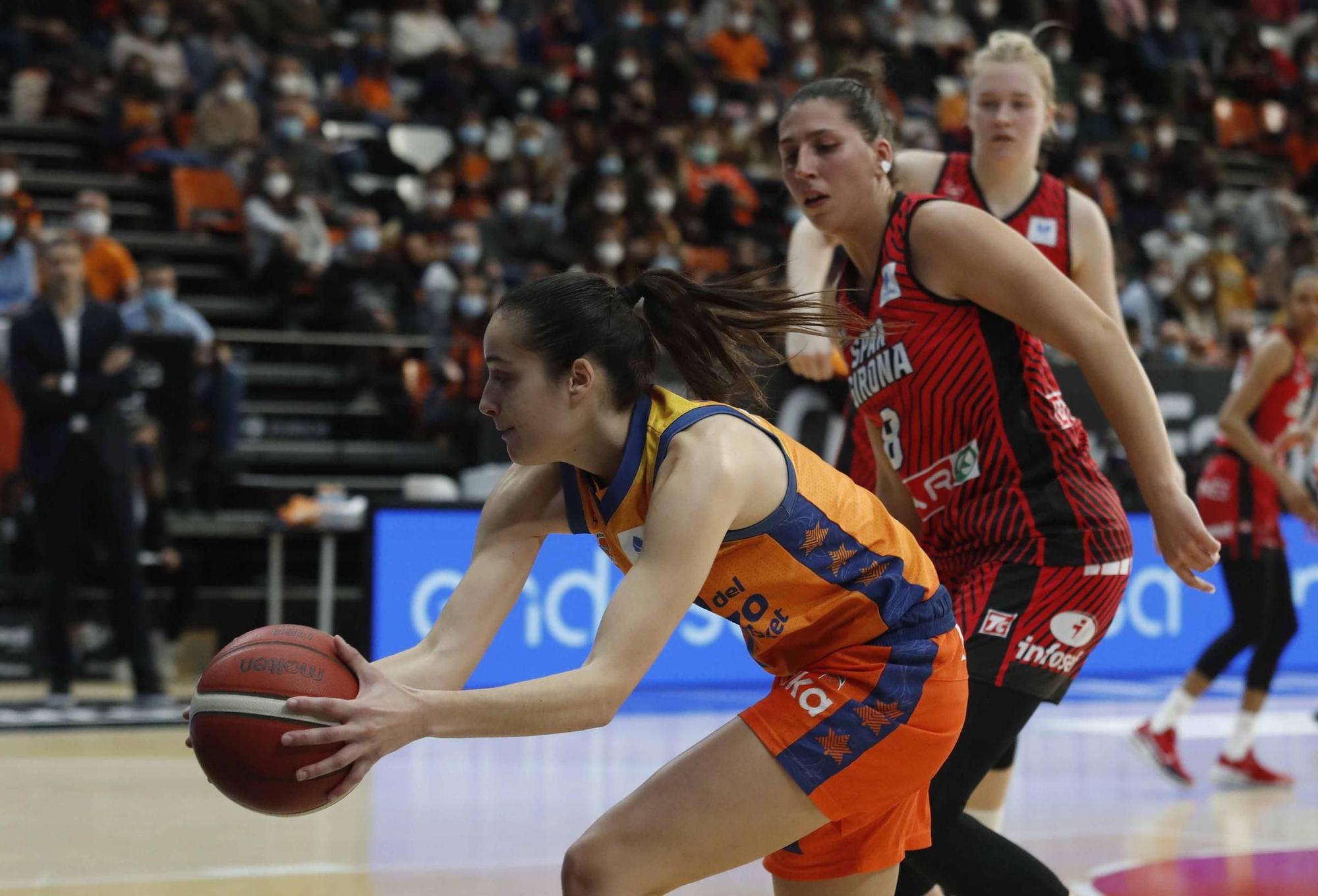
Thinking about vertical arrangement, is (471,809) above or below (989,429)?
below

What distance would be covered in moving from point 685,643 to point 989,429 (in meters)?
5.36

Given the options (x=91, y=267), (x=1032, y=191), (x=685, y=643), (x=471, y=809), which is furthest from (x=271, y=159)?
(x=1032, y=191)

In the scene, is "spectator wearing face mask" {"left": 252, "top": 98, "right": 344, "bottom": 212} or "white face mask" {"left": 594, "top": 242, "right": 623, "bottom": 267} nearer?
"spectator wearing face mask" {"left": 252, "top": 98, "right": 344, "bottom": 212}

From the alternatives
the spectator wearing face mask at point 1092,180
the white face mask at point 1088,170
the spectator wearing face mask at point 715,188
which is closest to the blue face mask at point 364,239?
the spectator wearing face mask at point 715,188

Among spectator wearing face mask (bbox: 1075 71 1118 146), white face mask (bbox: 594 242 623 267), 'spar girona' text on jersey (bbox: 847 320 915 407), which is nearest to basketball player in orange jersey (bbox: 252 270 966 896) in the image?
'spar girona' text on jersey (bbox: 847 320 915 407)

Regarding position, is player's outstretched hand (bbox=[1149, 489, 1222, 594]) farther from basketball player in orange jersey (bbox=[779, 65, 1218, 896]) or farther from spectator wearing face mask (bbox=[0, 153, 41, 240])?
spectator wearing face mask (bbox=[0, 153, 41, 240])

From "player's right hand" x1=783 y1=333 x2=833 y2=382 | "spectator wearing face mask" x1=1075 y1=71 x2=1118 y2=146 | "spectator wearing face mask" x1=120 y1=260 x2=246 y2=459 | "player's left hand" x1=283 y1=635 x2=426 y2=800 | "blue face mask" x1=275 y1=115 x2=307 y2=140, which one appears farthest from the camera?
"spectator wearing face mask" x1=1075 y1=71 x2=1118 y2=146

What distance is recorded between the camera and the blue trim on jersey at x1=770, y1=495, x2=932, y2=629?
234cm

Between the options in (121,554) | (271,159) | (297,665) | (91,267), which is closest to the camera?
(297,665)

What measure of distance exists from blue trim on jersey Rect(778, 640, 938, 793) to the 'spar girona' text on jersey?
0.66 meters

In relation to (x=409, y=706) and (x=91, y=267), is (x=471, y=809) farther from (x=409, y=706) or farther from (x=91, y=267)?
(x=91, y=267)

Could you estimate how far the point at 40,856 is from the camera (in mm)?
4500

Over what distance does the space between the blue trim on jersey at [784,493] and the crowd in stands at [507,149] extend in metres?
8.04

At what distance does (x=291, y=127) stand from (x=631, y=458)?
34.8ft
